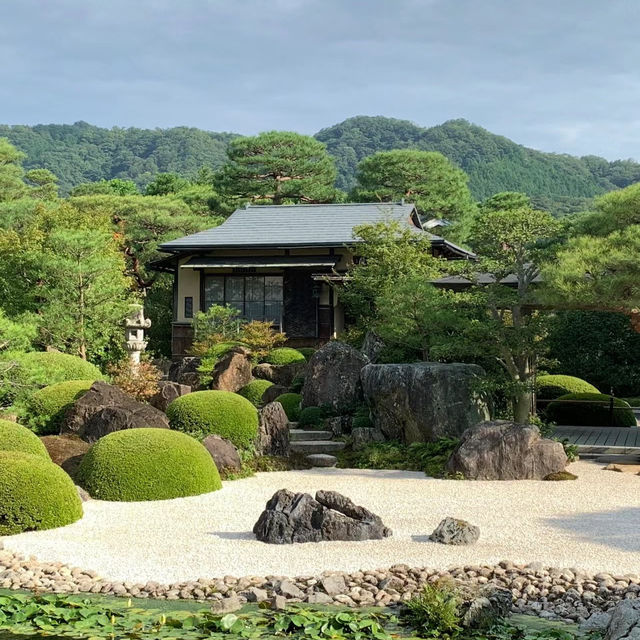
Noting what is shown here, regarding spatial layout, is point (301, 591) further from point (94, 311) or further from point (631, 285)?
point (94, 311)

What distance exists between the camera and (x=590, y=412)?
62.0 feet

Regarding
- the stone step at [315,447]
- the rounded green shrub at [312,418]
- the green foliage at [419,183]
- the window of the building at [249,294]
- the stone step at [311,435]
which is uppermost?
the green foliage at [419,183]

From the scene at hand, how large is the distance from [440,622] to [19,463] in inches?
210

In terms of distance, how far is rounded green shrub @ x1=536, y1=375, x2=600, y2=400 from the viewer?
2012 cm

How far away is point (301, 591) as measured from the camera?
280 inches

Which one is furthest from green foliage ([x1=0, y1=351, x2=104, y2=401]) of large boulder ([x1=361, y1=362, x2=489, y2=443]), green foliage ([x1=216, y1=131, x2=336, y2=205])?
green foliage ([x1=216, y1=131, x2=336, y2=205])

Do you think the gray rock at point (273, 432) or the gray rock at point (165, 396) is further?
the gray rock at point (165, 396)

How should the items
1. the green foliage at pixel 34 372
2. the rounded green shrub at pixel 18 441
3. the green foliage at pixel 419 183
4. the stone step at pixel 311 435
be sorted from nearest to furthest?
the rounded green shrub at pixel 18 441 → the green foliage at pixel 34 372 → the stone step at pixel 311 435 → the green foliage at pixel 419 183

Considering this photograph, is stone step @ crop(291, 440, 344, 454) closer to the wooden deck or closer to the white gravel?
the white gravel

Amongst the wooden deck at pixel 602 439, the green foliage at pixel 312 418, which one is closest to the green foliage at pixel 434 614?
the wooden deck at pixel 602 439

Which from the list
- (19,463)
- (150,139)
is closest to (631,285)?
(19,463)

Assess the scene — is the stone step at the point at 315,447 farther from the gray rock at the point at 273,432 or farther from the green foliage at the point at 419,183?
the green foliage at the point at 419,183

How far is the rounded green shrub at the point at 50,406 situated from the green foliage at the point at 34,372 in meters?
0.24

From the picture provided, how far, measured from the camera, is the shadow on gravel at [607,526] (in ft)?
28.7
